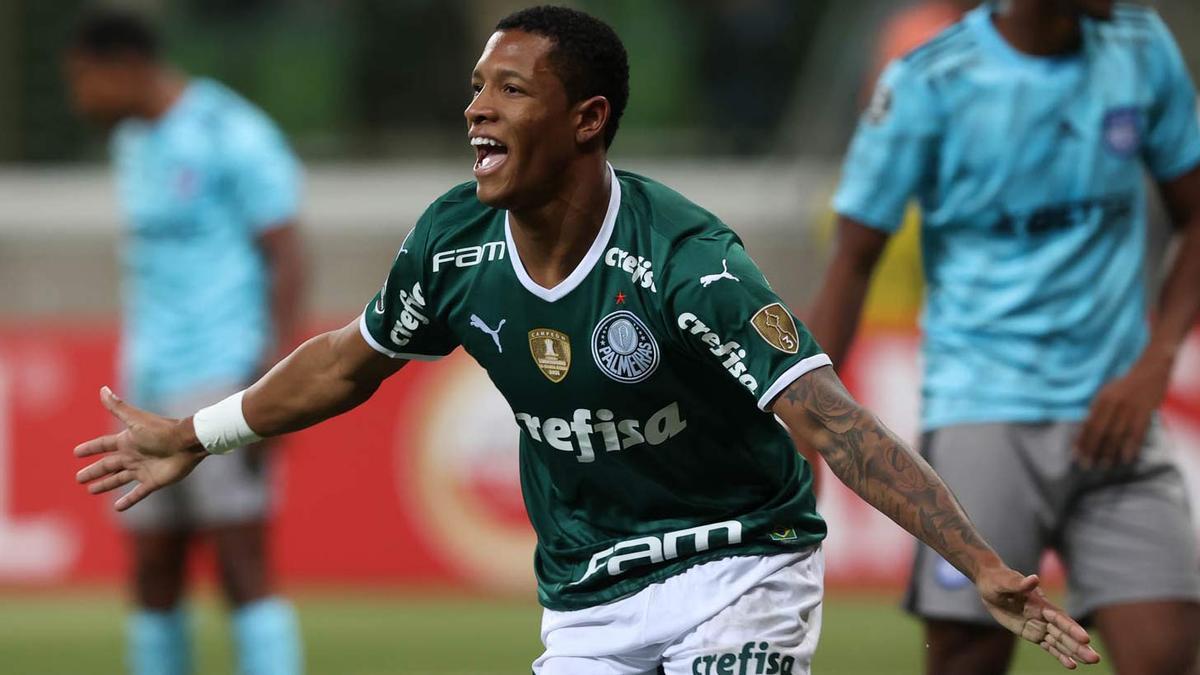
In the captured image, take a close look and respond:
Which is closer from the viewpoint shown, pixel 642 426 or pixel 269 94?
pixel 642 426

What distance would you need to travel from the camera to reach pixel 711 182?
14.8 m

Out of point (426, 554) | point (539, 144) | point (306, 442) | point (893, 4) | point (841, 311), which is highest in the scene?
point (893, 4)

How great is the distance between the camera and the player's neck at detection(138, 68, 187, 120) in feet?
23.7

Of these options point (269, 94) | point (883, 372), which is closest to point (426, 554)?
point (883, 372)

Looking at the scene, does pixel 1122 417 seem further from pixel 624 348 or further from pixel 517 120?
pixel 517 120

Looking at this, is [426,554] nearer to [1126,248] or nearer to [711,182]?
[711,182]

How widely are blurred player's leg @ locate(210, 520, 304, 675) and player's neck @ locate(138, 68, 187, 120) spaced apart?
158 centimetres

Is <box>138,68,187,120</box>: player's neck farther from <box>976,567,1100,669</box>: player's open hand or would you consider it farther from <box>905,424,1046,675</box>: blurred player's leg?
<box>976,567,1100,669</box>: player's open hand

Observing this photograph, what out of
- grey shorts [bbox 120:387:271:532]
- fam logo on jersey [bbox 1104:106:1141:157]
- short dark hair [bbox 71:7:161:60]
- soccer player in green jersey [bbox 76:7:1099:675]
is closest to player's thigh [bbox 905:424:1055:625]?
fam logo on jersey [bbox 1104:106:1141:157]

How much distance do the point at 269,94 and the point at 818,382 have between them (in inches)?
498

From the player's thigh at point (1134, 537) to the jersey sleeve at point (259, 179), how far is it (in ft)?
10.9

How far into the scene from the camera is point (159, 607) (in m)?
6.88

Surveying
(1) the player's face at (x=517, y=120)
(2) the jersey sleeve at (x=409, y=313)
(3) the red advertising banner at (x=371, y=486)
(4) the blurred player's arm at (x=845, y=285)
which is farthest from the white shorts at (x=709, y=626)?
(3) the red advertising banner at (x=371, y=486)

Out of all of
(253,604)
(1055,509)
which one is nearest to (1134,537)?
(1055,509)
